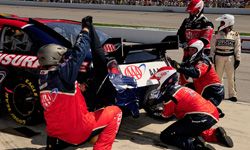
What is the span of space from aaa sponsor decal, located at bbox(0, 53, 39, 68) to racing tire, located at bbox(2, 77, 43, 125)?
0.20 meters

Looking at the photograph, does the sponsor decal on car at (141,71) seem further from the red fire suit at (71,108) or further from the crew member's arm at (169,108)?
the red fire suit at (71,108)

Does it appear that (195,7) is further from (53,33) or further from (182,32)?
(53,33)

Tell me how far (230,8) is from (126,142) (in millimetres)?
29220

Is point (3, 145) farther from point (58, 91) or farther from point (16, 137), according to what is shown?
point (58, 91)

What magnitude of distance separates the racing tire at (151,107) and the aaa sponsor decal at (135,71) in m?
0.25

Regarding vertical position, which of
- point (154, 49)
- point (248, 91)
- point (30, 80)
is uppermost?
point (154, 49)

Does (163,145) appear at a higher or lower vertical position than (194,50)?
lower

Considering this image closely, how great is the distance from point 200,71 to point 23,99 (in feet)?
8.78

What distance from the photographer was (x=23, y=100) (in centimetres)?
596

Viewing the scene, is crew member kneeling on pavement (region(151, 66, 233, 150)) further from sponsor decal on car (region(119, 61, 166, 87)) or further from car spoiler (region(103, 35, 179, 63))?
car spoiler (region(103, 35, 179, 63))

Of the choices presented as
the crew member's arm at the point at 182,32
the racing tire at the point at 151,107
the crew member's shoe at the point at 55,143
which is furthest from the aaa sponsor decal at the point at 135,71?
the crew member's arm at the point at 182,32

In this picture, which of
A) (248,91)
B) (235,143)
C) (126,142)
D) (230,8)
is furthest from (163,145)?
(230,8)

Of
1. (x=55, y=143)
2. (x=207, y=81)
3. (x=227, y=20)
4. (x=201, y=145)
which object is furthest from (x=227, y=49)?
(x=55, y=143)

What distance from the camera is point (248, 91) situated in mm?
8891
